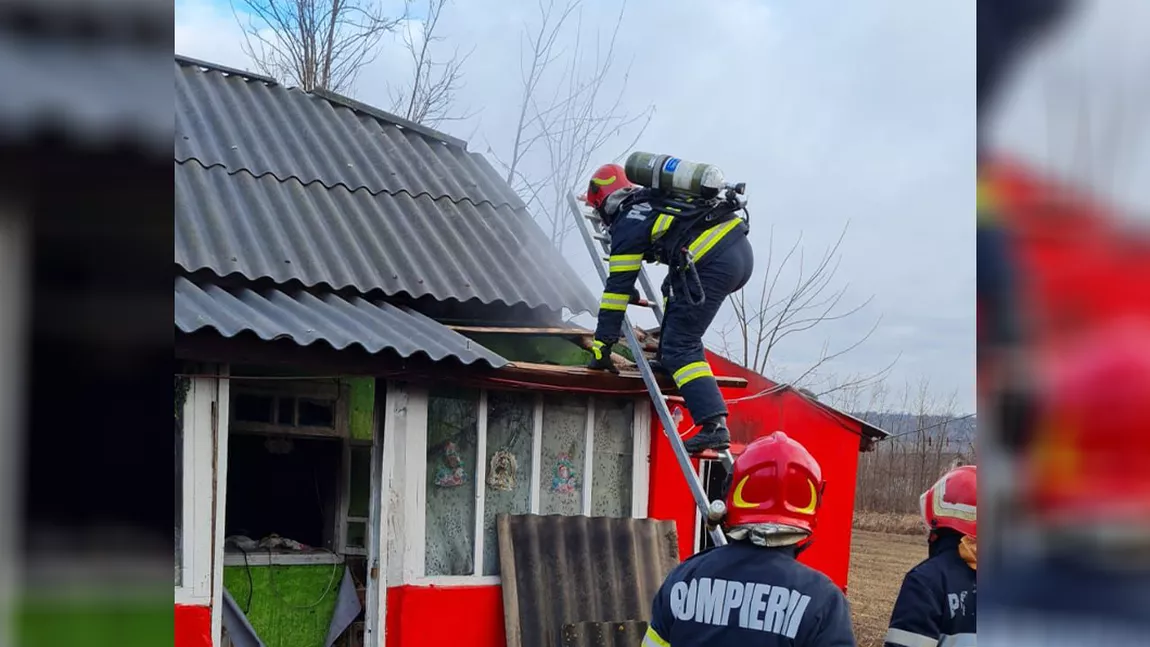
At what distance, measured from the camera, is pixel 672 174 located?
13.9 feet

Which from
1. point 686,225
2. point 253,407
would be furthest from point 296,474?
point 686,225

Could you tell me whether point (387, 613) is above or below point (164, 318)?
below

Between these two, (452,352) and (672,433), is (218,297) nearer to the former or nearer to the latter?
(452,352)

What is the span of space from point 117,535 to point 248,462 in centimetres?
649

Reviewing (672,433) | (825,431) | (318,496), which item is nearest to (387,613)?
(672,433)

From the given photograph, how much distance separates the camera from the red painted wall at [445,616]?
16.2ft

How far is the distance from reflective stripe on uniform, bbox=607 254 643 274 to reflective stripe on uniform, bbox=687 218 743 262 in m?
0.25

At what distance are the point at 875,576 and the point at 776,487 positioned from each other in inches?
434

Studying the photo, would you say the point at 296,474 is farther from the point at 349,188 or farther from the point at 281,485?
the point at 349,188

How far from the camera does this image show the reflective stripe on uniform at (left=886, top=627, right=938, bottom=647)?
272 centimetres

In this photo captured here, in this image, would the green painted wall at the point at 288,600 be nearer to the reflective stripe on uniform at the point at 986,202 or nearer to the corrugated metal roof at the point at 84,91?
the corrugated metal roof at the point at 84,91

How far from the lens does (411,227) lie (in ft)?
20.2

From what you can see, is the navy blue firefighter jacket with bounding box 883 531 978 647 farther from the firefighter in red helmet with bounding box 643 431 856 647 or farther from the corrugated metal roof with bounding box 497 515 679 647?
the corrugated metal roof with bounding box 497 515 679 647

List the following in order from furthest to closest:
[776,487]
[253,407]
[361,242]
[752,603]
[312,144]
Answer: [312,144] → [253,407] → [361,242] → [776,487] → [752,603]
